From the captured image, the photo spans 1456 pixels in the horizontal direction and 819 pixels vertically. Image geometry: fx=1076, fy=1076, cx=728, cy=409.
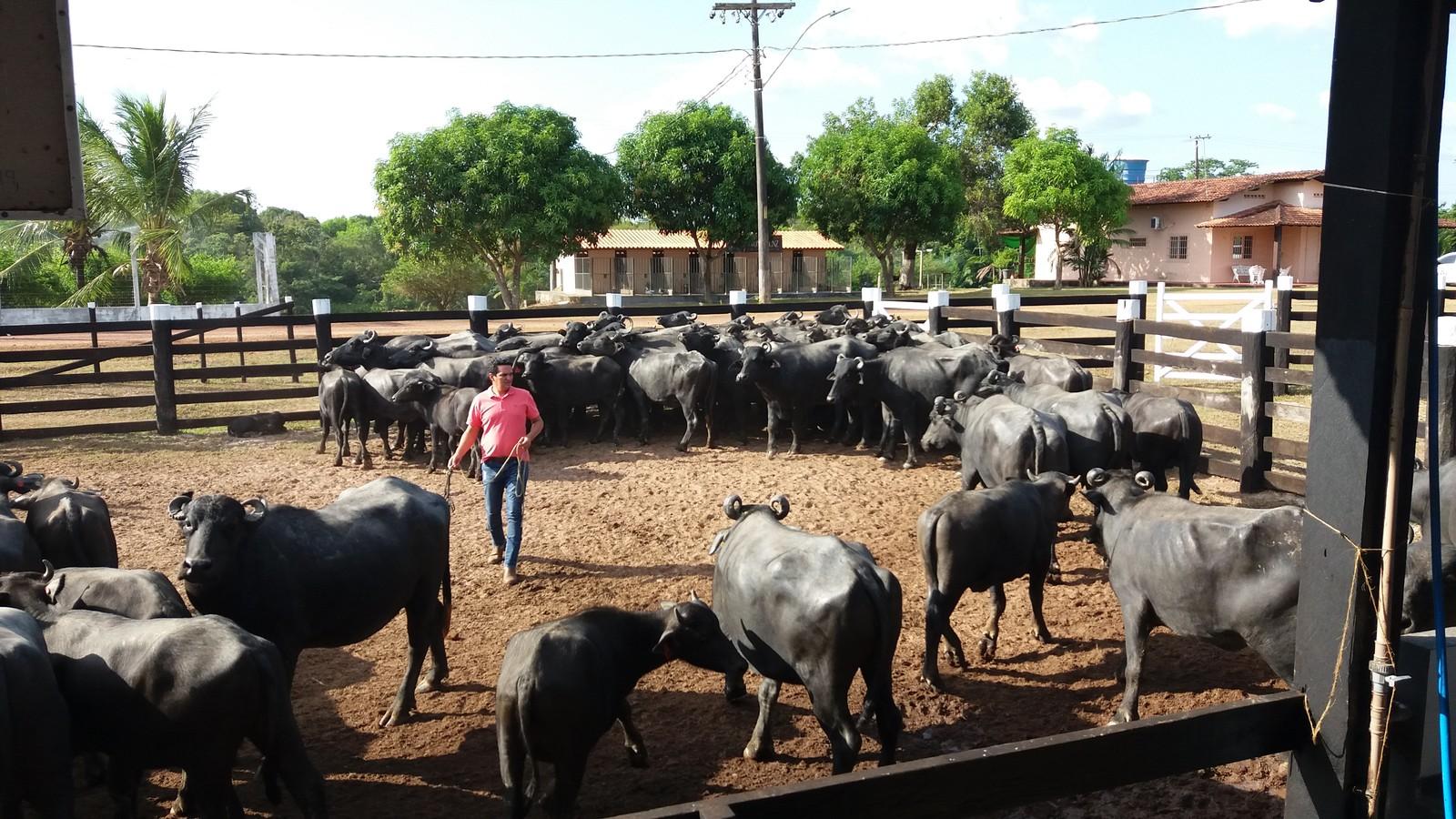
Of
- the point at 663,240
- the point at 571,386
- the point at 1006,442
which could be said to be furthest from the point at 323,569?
the point at 663,240

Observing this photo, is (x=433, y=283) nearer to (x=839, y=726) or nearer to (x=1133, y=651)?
(x=1133, y=651)

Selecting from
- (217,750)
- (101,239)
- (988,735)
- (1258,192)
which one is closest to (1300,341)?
(988,735)

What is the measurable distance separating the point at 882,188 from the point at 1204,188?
2051 centimetres

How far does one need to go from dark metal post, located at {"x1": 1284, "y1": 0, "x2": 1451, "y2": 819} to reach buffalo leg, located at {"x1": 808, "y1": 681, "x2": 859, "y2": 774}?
2391 millimetres

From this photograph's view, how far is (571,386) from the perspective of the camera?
48.4 ft

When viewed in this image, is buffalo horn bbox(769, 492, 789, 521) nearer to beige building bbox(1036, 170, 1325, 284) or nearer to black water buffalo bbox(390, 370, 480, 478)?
black water buffalo bbox(390, 370, 480, 478)

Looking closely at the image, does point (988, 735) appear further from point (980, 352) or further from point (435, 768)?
point (980, 352)

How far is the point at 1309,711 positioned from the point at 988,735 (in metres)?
3.14

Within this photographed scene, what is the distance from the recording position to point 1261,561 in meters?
5.55

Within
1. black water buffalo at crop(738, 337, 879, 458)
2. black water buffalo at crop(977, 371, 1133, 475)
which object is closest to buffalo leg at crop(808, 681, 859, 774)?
black water buffalo at crop(977, 371, 1133, 475)

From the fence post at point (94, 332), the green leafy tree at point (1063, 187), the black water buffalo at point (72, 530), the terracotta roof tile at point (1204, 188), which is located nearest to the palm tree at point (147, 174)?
the fence post at point (94, 332)

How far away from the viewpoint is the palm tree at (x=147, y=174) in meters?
28.6

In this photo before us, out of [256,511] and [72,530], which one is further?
[72,530]

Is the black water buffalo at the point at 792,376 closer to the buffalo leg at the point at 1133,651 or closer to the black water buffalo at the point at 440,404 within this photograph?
the black water buffalo at the point at 440,404
